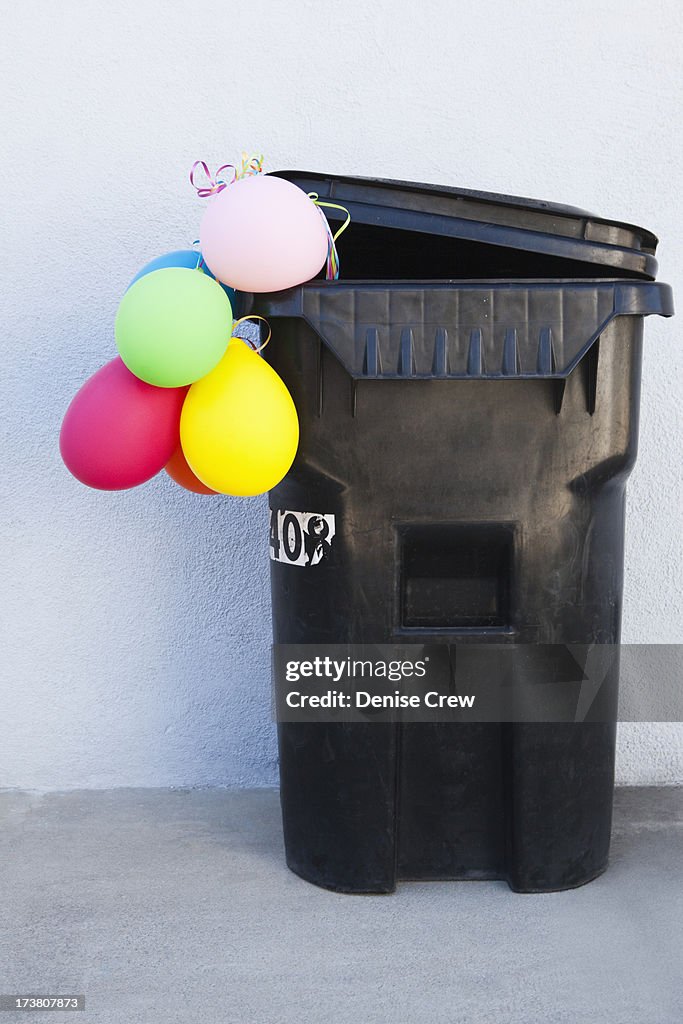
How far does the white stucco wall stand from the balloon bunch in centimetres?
76

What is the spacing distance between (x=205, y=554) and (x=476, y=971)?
1292 mm

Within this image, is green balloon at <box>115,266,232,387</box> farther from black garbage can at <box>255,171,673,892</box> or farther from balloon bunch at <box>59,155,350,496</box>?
black garbage can at <box>255,171,673,892</box>

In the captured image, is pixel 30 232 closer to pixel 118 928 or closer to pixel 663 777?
pixel 118 928

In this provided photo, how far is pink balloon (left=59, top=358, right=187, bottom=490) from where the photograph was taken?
6.07 feet

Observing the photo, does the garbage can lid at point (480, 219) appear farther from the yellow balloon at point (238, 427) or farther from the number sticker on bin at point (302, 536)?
the number sticker on bin at point (302, 536)

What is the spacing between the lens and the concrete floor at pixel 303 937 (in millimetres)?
1713

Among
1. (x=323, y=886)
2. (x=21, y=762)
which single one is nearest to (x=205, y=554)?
(x=21, y=762)

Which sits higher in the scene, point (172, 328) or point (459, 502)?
point (172, 328)

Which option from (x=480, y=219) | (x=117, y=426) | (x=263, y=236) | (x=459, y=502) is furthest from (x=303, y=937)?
(x=480, y=219)

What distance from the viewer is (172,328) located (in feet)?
5.63

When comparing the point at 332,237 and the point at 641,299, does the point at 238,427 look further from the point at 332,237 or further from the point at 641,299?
the point at 641,299

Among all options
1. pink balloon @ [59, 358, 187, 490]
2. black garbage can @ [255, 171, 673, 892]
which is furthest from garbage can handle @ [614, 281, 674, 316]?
pink balloon @ [59, 358, 187, 490]

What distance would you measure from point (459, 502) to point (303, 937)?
91 cm

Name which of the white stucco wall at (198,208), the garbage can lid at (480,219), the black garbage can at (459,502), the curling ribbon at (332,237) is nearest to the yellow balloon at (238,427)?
the black garbage can at (459,502)
